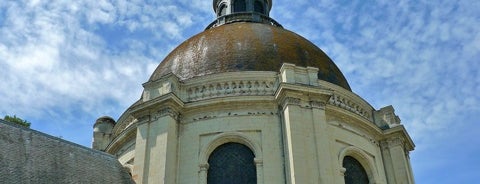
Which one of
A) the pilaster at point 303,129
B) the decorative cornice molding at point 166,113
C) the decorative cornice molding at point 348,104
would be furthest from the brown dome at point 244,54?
the decorative cornice molding at point 166,113

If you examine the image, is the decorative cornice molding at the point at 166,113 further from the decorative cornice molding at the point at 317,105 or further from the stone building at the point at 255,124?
the decorative cornice molding at the point at 317,105

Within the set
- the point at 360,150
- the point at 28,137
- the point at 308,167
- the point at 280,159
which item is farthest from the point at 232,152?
the point at 28,137

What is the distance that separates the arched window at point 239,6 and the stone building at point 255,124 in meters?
6.46

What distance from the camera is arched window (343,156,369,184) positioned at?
20562 mm

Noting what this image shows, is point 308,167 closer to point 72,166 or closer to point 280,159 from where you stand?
point 280,159

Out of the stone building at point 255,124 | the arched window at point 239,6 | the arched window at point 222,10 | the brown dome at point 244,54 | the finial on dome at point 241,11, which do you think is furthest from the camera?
the arched window at point 222,10

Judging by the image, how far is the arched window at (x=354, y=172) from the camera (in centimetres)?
2056

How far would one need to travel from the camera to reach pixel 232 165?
64.6ft

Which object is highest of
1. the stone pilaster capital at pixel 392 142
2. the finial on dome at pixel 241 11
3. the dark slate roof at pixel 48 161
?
the finial on dome at pixel 241 11

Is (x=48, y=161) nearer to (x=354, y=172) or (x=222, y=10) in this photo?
(x=354, y=172)

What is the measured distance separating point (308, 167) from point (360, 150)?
383 cm

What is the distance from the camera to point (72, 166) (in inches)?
725

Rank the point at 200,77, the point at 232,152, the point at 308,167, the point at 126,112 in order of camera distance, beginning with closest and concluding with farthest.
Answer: the point at 308,167 → the point at 232,152 → the point at 200,77 → the point at 126,112

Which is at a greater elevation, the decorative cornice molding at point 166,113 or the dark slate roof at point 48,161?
the decorative cornice molding at point 166,113
